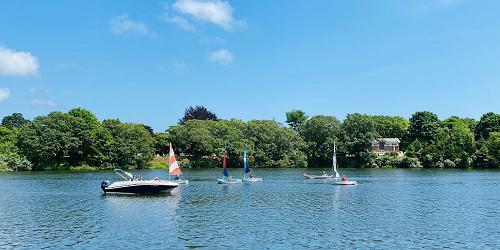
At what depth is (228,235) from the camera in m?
39.7

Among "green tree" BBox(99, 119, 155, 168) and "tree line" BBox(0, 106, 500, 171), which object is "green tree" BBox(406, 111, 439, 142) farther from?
"green tree" BBox(99, 119, 155, 168)

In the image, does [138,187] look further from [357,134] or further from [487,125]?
[487,125]

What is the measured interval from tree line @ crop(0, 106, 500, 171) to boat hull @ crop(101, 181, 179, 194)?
3190 inches

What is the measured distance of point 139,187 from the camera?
71125 mm

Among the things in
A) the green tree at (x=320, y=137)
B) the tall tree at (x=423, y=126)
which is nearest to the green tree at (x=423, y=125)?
the tall tree at (x=423, y=126)

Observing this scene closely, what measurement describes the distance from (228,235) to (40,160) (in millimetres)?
123223

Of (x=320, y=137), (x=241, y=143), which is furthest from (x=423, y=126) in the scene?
(x=241, y=143)

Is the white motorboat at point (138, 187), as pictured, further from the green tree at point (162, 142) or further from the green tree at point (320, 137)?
the green tree at point (162, 142)

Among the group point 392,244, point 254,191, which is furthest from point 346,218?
point 254,191

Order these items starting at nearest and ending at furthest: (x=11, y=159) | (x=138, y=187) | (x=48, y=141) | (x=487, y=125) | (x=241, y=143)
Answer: (x=138, y=187)
(x=11, y=159)
(x=48, y=141)
(x=241, y=143)
(x=487, y=125)

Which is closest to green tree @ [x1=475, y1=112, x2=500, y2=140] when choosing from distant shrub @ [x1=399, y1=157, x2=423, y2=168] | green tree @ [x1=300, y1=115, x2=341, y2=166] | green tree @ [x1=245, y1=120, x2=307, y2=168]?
distant shrub @ [x1=399, y1=157, x2=423, y2=168]

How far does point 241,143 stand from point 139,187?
96606 millimetres

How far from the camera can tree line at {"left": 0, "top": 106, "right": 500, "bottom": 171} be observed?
14838cm

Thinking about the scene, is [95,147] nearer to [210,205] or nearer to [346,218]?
[210,205]
